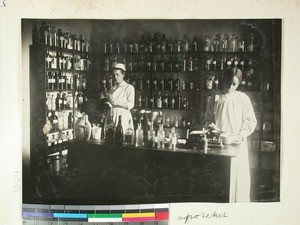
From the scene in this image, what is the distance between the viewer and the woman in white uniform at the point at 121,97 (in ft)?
4.21

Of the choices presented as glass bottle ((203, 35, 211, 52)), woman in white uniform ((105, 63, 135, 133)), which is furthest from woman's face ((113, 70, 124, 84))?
glass bottle ((203, 35, 211, 52))

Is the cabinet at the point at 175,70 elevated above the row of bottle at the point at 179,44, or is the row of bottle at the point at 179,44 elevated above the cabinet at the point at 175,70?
the row of bottle at the point at 179,44

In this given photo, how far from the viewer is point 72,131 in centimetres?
128

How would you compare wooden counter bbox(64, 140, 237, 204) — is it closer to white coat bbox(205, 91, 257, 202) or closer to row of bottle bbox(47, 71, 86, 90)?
white coat bbox(205, 91, 257, 202)

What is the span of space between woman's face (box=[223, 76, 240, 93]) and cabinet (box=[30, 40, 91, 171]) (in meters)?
0.51

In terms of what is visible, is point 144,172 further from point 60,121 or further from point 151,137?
point 60,121

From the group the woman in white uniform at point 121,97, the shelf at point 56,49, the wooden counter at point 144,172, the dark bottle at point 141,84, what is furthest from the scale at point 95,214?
the shelf at point 56,49

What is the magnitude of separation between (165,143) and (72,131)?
0.34m

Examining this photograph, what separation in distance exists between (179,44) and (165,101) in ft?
0.70

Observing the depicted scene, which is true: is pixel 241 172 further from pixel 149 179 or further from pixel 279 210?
pixel 149 179

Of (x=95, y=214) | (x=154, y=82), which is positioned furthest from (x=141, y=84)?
(x=95, y=214)

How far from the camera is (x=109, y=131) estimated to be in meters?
1.29

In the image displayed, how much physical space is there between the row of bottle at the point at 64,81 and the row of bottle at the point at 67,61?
0.03 meters

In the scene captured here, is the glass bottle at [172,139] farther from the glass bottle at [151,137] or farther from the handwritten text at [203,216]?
the handwritten text at [203,216]
